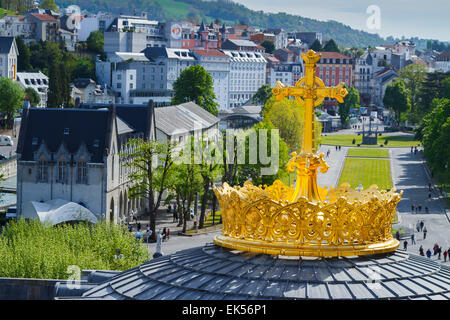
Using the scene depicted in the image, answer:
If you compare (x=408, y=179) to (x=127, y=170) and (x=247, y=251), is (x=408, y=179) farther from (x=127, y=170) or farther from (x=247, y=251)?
(x=247, y=251)

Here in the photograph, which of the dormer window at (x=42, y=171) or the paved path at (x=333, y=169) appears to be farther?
the paved path at (x=333, y=169)

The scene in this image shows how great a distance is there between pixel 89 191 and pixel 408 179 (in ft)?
216

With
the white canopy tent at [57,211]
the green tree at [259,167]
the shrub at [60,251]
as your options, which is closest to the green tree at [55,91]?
the green tree at [259,167]

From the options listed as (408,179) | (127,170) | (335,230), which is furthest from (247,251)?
(408,179)

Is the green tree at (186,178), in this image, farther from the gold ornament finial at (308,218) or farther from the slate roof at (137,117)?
the gold ornament finial at (308,218)

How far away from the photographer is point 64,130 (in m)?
94.5

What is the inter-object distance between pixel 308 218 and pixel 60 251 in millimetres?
35220

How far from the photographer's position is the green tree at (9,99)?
613 ft

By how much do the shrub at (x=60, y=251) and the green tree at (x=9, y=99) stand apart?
12099 cm

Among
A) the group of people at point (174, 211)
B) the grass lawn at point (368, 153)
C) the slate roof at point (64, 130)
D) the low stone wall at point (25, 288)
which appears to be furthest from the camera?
the grass lawn at point (368, 153)

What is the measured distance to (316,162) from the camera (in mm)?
22953

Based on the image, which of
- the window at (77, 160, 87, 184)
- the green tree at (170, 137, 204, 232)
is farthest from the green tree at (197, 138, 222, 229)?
the window at (77, 160, 87, 184)

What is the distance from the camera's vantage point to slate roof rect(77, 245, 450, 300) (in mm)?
19859

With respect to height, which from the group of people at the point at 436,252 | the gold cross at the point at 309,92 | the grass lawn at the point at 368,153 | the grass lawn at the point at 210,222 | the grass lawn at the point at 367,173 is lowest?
the group of people at the point at 436,252
